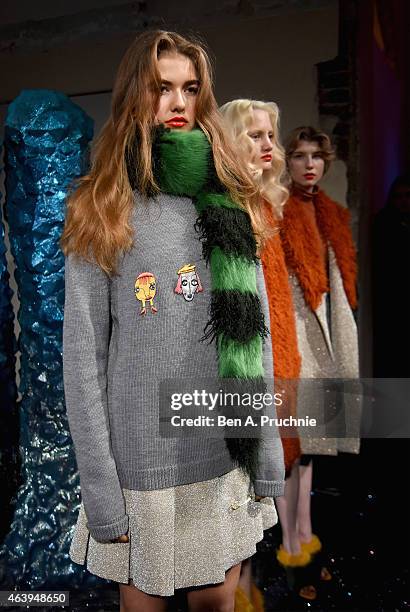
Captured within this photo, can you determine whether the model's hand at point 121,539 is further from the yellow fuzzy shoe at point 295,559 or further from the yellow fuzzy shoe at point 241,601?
the yellow fuzzy shoe at point 295,559

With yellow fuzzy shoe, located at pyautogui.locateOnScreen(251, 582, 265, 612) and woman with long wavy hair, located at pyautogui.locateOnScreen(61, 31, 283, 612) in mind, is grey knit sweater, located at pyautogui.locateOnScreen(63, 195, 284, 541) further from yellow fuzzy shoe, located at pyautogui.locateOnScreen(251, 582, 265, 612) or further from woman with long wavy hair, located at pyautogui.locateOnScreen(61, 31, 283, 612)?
yellow fuzzy shoe, located at pyautogui.locateOnScreen(251, 582, 265, 612)

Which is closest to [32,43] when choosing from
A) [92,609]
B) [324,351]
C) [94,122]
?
[94,122]

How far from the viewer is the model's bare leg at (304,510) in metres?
2.12

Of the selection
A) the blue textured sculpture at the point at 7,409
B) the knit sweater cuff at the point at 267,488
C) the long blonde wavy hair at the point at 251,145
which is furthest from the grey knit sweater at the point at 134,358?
the blue textured sculpture at the point at 7,409

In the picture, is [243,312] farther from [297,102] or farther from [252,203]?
[297,102]

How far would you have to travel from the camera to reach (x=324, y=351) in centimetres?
210

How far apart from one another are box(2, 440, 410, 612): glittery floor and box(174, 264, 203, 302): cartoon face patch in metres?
0.98

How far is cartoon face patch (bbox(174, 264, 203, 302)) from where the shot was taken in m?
1.36

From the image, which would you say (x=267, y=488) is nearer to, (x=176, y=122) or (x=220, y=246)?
(x=220, y=246)

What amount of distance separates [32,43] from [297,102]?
0.82 metres

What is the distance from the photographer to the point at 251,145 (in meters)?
1.84

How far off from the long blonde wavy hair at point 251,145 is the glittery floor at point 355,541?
867mm

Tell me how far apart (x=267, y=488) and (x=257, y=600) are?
718mm

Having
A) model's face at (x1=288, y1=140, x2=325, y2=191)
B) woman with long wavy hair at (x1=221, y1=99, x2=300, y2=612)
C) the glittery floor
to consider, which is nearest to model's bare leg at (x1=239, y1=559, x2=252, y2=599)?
woman with long wavy hair at (x1=221, y1=99, x2=300, y2=612)
